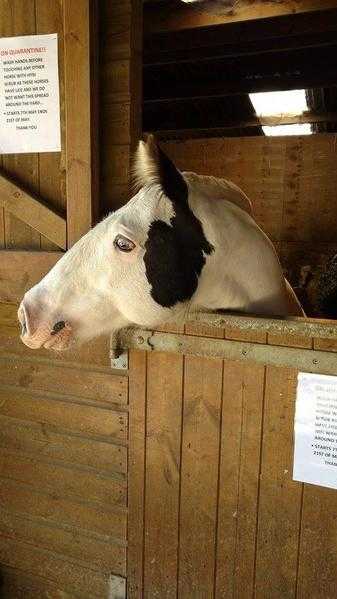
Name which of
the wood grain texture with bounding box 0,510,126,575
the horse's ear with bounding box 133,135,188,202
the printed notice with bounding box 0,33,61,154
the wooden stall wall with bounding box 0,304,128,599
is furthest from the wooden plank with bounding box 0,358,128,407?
the printed notice with bounding box 0,33,61,154

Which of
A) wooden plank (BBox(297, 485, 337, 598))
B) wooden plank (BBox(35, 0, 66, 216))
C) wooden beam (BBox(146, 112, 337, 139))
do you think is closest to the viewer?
wooden plank (BBox(297, 485, 337, 598))

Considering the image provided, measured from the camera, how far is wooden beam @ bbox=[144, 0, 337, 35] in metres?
3.01

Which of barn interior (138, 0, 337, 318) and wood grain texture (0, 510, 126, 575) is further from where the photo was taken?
barn interior (138, 0, 337, 318)

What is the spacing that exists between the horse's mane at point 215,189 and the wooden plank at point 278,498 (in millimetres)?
676

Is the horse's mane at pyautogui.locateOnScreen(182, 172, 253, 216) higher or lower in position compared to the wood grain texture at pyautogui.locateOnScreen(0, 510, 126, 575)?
higher

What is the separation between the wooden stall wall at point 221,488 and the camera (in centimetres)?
165

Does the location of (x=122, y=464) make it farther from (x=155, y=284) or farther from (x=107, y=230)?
(x=107, y=230)

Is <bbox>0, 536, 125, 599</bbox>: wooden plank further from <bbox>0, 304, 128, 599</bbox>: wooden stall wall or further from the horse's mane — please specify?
the horse's mane

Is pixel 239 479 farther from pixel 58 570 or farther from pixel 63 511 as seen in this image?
pixel 58 570

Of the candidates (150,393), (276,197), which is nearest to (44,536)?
(150,393)

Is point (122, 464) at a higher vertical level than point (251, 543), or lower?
higher

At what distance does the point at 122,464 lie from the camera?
198 centimetres

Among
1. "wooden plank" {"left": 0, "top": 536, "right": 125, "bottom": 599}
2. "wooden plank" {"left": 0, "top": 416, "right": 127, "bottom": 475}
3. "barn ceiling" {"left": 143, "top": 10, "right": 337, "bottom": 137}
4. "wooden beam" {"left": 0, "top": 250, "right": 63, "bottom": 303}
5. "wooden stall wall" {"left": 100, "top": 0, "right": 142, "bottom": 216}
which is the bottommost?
"wooden plank" {"left": 0, "top": 536, "right": 125, "bottom": 599}

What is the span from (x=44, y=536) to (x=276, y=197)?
2.70m
